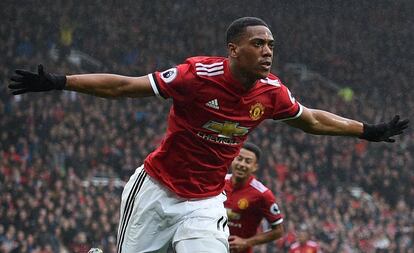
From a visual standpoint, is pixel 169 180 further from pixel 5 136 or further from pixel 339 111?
pixel 339 111

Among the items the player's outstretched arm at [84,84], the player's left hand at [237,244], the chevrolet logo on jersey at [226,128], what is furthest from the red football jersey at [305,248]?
the player's outstretched arm at [84,84]

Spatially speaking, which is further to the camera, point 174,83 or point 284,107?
point 284,107

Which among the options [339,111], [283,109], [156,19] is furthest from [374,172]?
[283,109]

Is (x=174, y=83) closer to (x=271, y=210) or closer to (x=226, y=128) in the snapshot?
(x=226, y=128)

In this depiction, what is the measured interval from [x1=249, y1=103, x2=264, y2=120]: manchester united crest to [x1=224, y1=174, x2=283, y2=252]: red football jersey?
9.68 feet

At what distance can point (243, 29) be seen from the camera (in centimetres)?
612

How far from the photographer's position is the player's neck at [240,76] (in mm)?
6113

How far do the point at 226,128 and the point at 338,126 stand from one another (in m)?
0.96

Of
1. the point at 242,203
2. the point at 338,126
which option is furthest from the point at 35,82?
the point at 242,203

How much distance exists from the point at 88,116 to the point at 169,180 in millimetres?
15132

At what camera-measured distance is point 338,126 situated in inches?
262

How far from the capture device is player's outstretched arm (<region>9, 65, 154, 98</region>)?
555cm

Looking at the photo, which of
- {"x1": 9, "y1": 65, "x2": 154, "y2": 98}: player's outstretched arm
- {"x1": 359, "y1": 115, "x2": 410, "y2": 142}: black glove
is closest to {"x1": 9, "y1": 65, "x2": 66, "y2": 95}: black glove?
{"x1": 9, "y1": 65, "x2": 154, "y2": 98}: player's outstretched arm

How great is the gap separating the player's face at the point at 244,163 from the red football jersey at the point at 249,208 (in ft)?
0.48
